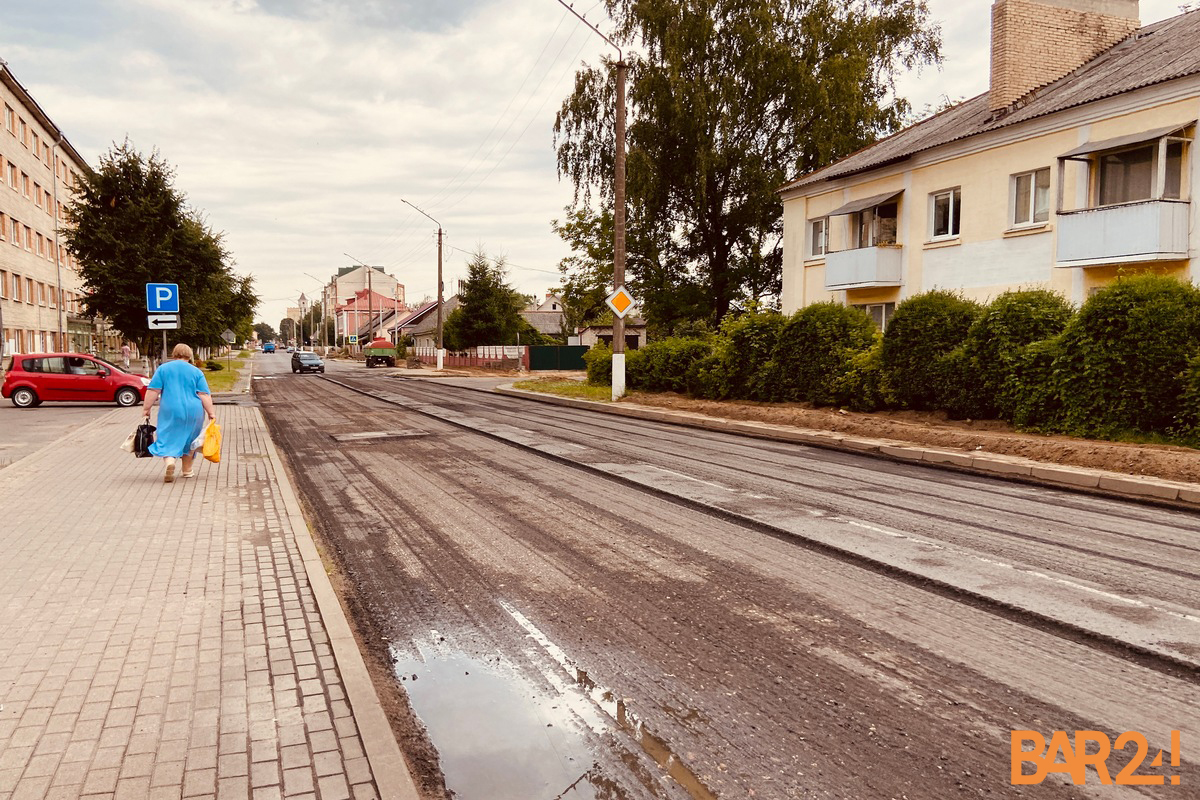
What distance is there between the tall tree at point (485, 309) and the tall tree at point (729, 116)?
1953cm

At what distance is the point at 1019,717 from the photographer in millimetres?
3506

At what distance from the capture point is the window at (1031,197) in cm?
1978

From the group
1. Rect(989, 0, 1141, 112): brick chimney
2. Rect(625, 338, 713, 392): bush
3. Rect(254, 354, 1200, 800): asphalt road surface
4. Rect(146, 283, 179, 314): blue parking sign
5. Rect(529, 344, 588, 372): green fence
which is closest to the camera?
Answer: Rect(254, 354, 1200, 800): asphalt road surface

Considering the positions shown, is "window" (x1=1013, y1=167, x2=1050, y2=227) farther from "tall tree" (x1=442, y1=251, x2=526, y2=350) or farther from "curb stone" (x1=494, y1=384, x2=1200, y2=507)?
"tall tree" (x1=442, y1=251, x2=526, y2=350)

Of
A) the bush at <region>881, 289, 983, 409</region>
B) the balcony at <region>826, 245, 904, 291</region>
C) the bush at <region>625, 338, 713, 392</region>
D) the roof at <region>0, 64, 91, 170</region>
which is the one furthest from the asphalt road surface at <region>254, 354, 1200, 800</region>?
the roof at <region>0, 64, 91, 170</region>

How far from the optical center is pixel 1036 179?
2003 centimetres

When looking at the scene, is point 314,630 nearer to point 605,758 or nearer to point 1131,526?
point 605,758

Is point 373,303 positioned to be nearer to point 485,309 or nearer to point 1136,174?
point 485,309

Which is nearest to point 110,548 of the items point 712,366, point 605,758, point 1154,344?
point 605,758

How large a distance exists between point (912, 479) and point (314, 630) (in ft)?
25.7

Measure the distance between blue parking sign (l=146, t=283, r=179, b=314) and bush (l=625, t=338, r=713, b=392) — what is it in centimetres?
1289

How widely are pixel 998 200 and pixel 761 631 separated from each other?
1985cm

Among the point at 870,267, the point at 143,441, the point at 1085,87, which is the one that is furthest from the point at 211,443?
the point at 1085,87

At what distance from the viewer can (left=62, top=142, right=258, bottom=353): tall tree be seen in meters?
28.1
